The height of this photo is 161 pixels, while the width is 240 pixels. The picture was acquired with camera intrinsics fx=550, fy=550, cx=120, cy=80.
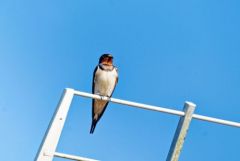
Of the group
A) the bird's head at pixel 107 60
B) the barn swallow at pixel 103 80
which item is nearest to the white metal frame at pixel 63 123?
the barn swallow at pixel 103 80

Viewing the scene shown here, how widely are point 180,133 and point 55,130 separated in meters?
0.51

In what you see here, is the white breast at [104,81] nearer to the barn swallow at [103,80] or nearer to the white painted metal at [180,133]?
the barn swallow at [103,80]

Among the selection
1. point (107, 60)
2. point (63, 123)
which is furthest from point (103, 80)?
point (63, 123)

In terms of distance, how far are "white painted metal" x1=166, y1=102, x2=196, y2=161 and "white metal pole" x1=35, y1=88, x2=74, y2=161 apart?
0.46 m

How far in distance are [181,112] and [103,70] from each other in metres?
5.42

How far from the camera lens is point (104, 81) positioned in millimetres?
7547

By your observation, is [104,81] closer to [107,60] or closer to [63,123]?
[107,60]

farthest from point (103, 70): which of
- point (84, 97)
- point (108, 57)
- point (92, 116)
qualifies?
point (84, 97)

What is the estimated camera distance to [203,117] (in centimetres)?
229

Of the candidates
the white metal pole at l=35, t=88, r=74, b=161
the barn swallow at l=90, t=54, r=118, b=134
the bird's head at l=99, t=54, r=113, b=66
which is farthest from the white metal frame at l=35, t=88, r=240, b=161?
the bird's head at l=99, t=54, r=113, b=66

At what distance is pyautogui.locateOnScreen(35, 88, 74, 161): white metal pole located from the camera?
2.19m

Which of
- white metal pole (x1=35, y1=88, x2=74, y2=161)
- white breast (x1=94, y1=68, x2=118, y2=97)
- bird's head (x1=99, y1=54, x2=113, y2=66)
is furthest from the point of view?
bird's head (x1=99, y1=54, x2=113, y2=66)

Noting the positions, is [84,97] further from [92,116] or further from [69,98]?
[92,116]

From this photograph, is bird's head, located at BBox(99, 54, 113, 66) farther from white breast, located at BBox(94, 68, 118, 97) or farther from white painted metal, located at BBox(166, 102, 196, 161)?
white painted metal, located at BBox(166, 102, 196, 161)
